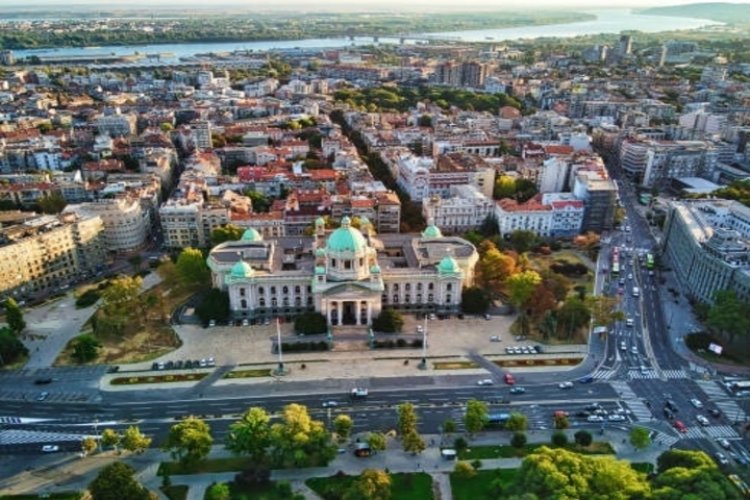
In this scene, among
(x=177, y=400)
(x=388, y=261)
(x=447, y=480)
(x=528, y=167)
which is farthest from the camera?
(x=528, y=167)

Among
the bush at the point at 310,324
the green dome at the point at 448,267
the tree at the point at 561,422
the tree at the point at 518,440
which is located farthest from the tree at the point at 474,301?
the tree at the point at 518,440

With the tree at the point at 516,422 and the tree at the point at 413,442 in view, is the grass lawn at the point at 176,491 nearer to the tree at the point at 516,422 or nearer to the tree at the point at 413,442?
the tree at the point at 413,442

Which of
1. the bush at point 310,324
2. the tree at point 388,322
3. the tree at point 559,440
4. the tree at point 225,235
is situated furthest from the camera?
the tree at point 225,235

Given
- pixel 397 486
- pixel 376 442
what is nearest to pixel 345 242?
pixel 376 442

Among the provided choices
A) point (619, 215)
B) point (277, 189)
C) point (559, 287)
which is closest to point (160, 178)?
point (277, 189)

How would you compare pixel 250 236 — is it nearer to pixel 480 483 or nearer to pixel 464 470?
pixel 464 470

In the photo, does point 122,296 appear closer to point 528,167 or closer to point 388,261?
point 388,261
